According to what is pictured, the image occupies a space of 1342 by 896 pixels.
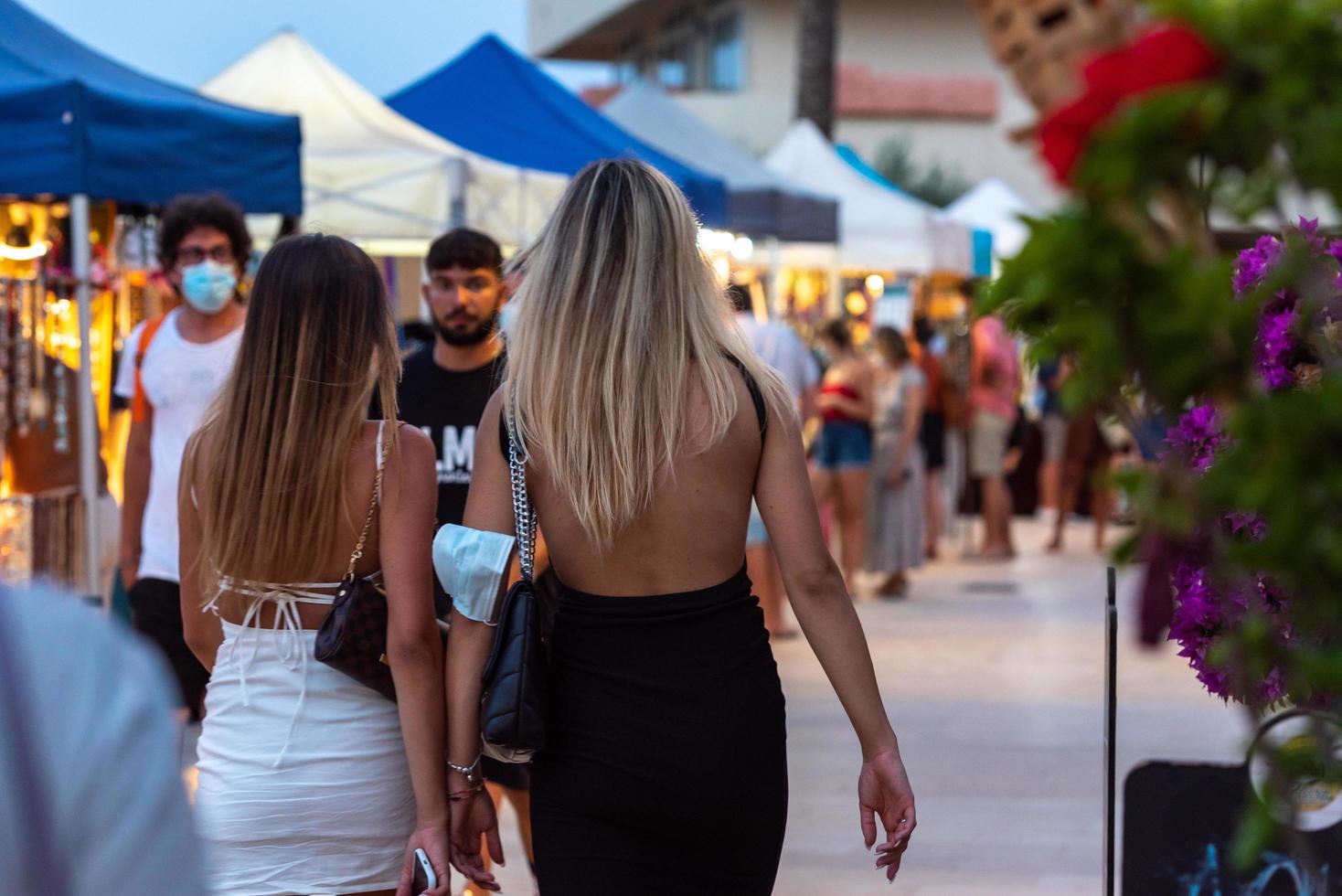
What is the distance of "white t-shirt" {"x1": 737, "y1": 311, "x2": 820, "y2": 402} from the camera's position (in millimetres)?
10289

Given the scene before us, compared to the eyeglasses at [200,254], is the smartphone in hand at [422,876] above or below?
below

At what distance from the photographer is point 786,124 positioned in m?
44.0

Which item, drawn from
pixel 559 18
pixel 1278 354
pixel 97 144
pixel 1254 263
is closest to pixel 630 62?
pixel 559 18

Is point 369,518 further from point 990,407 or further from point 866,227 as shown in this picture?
point 866,227

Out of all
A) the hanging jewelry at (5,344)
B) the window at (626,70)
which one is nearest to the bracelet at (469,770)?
the hanging jewelry at (5,344)

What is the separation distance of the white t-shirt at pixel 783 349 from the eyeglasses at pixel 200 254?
4949 millimetres

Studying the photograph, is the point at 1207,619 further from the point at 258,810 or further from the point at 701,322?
the point at 258,810

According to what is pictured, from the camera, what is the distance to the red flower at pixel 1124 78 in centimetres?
122

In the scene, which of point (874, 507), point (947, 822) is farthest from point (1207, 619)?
point (874, 507)

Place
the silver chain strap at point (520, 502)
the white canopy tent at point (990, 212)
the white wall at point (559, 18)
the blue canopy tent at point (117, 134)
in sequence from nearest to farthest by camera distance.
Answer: the silver chain strap at point (520, 502) → the blue canopy tent at point (117, 134) → the white canopy tent at point (990, 212) → the white wall at point (559, 18)

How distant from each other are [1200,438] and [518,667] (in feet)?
3.91

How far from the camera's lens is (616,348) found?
118 inches

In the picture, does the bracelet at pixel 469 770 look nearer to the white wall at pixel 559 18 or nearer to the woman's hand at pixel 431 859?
the woman's hand at pixel 431 859

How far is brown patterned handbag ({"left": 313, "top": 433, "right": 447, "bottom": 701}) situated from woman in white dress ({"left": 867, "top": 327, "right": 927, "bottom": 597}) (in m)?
10.1
